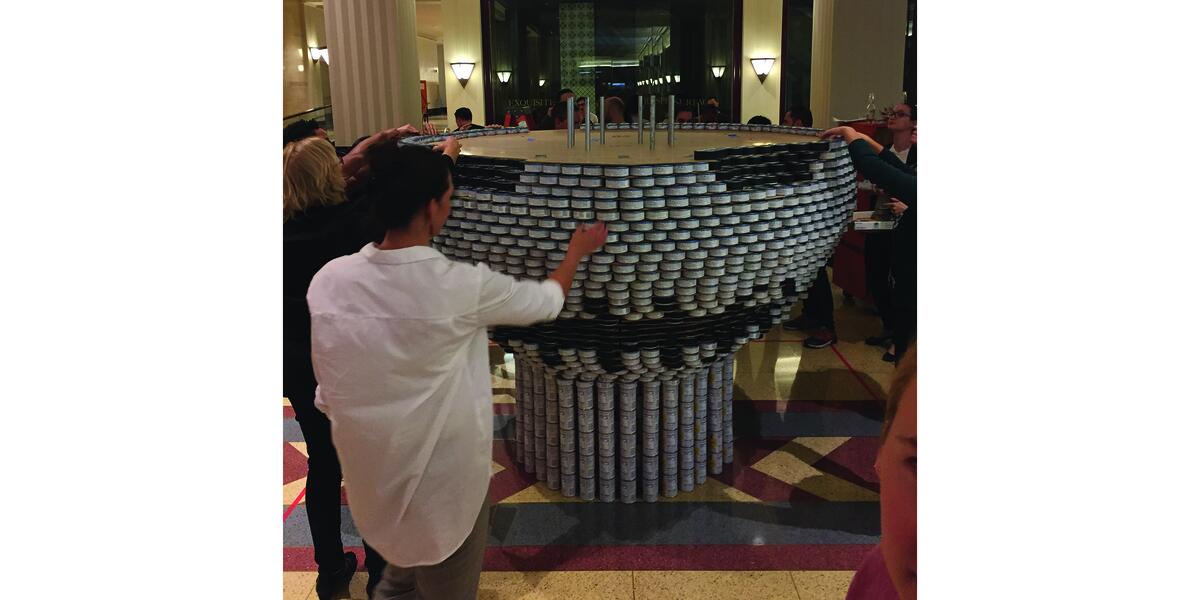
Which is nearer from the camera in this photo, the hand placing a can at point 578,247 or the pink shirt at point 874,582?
the pink shirt at point 874,582

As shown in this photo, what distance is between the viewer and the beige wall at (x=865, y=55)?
11.5ft

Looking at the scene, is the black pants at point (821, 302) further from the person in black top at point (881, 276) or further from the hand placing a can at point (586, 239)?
the hand placing a can at point (586, 239)

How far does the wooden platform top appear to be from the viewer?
1515mm

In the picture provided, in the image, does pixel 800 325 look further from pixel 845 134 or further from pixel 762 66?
pixel 762 66

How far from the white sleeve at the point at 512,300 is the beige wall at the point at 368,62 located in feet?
2.95

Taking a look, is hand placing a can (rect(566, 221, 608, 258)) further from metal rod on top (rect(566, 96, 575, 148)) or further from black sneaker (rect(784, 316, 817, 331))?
black sneaker (rect(784, 316, 817, 331))

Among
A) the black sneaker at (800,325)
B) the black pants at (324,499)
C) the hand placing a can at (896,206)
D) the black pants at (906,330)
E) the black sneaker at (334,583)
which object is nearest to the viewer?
the black pants at (906,330)

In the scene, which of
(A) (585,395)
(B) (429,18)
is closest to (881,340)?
(A) (585,395)

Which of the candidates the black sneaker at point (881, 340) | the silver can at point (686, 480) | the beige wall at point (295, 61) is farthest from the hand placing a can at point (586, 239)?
the beige wall at point (295, 61)

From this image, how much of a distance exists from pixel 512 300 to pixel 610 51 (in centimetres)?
886

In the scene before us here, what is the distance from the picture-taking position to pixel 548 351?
1.77m

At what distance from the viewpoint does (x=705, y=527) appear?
6.65ft

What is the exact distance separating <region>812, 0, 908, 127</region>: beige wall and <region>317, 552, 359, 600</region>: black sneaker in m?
2.76

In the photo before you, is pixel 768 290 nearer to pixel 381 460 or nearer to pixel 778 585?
pixel 778 585
